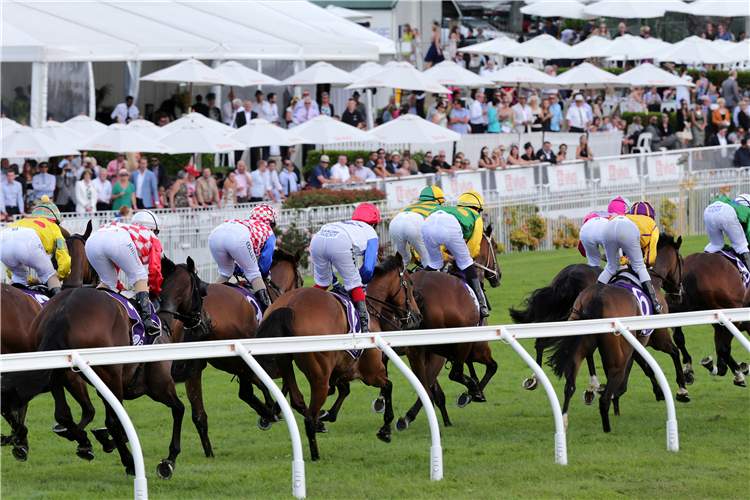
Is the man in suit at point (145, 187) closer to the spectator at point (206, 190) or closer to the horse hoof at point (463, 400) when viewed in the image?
the spectator at point (206, 190)

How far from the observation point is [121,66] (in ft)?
76.6

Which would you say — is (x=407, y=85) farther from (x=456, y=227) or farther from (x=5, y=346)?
(x=5, y=346)

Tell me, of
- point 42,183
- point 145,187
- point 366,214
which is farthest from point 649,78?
point 366,214

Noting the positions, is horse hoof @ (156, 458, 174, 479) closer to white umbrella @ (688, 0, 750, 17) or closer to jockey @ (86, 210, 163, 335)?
jockey @ (86, 210, 163, 335)

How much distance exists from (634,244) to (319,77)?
1400cm

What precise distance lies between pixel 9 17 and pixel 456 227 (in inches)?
585

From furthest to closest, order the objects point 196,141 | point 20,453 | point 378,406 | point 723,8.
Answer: point 723,8
point 196,141
point 378,406
point 20,453

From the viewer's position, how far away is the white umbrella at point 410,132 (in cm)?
1825

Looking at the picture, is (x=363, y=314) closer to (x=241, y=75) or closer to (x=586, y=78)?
(x=241, y=75)

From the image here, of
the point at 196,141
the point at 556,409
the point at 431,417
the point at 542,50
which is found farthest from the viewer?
the point at 542,50

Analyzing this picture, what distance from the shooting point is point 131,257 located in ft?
23.5

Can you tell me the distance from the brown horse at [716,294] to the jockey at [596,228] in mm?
986

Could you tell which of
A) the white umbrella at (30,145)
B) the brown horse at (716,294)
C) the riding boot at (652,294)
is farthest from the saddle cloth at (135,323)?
the white umbrella at (30,145)

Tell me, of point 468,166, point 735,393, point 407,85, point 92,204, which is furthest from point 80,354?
point 407,85
